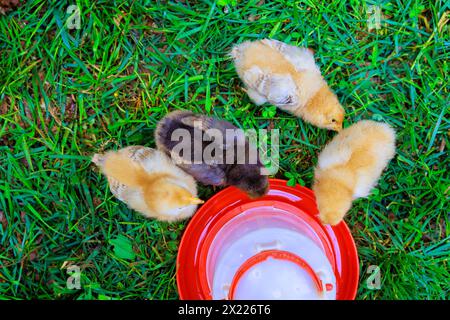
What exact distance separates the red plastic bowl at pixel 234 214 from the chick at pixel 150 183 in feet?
0.34

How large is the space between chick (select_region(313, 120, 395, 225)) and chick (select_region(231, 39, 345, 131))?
142 millimetres

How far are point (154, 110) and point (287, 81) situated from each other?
66 cm

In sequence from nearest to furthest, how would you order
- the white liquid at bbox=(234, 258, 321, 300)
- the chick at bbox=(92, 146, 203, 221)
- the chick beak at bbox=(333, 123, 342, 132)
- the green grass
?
the white liquid at bbox=(234, 258, 321, 300) < the chick at bbox=(92, 146, 203, 221) < the chick beak at bbox=(333, 123, 342, 132) < the green grass

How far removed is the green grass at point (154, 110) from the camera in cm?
221

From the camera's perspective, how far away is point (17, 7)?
224cm

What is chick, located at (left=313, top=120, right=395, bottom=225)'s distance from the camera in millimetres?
1889

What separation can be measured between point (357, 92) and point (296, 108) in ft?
1.17
